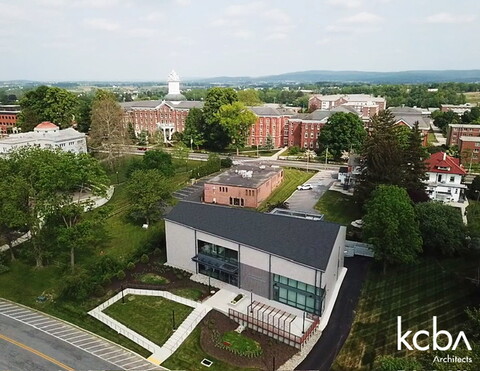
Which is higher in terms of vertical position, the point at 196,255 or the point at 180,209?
the point at 180,209

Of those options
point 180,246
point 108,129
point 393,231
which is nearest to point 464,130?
point 393,231

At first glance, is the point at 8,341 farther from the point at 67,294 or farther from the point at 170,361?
the point at 170,361

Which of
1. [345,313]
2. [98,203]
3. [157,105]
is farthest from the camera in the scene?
[157,105]

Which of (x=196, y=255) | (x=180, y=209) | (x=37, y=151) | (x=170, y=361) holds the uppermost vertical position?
(x=37, y=151)

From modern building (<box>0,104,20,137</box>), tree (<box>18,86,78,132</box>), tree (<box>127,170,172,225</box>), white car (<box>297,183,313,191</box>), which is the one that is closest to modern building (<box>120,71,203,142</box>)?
tree (<box>18,86,78,132</box>)

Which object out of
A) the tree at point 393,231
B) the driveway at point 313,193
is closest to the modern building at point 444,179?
the driveway at point 313,193

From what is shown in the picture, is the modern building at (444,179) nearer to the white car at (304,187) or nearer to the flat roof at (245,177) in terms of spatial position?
the white car at (304,187)

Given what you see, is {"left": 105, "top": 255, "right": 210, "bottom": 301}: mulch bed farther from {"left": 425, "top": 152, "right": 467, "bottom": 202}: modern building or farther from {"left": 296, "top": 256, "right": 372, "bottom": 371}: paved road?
{"left": 425, "top": 152, "right": 467, "bottom": 202}: modern building

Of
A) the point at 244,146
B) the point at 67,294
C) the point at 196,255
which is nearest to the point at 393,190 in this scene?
the point at 196,255
